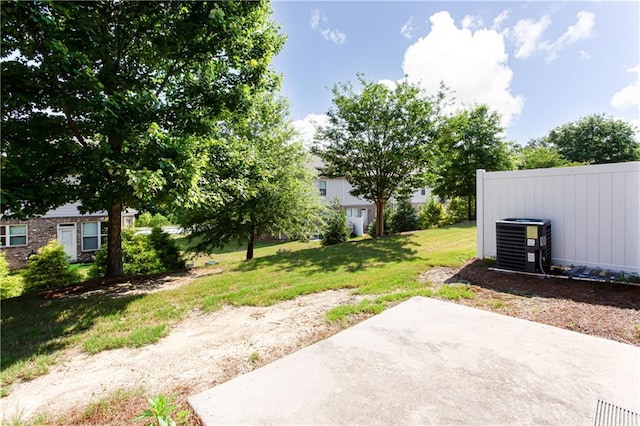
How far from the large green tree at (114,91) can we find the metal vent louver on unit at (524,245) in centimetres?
594

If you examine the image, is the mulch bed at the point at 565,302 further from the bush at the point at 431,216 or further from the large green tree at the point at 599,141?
the large green tree at the point at 599,141

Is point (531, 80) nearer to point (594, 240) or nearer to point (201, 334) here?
point (594, 240)

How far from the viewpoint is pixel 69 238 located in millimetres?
15344

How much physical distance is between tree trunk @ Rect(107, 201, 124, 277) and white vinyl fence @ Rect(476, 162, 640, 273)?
8463 millimetres

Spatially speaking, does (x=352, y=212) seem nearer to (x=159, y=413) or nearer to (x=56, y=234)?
(x=56, y=234)

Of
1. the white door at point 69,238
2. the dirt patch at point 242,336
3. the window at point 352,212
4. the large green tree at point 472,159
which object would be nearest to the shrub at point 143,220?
the white door at point 69,238

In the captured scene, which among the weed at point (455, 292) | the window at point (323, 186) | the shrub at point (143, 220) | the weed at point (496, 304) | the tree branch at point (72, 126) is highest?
the window at point (323, 186)

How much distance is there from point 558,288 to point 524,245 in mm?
962

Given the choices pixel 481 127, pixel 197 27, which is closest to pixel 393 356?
pixel 197 27

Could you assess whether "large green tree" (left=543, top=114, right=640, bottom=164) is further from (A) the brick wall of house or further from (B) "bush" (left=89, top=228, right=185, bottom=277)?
(A) the brick wall of house

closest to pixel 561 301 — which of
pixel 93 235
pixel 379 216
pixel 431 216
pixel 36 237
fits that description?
pixel 379 216

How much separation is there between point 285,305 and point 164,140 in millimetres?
3398

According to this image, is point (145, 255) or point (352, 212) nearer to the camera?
point (145, 255)

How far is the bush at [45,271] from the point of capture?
8.35 metres
